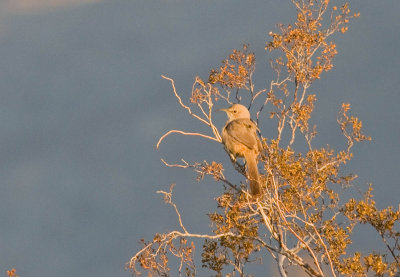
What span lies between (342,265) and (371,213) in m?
1.29

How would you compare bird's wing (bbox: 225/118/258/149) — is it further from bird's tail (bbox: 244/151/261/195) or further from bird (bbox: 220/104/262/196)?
bird's tail (bbox: 244/151/261/195)

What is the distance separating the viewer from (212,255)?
21156 mm

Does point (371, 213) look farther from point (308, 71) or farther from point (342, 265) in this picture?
point (308, 71)

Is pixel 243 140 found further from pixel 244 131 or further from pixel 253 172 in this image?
pixel 253 172

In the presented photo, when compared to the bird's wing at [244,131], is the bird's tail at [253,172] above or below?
below

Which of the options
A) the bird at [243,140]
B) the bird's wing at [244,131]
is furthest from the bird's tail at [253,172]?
the bird's wing at [244,131]

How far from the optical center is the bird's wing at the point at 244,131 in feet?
68.9

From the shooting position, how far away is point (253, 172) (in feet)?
66.8

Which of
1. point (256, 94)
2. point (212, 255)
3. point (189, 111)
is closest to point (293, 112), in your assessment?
point (256, 94)

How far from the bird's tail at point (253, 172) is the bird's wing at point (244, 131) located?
0.22 metres

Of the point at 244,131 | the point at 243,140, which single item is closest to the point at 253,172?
the point at 243,140

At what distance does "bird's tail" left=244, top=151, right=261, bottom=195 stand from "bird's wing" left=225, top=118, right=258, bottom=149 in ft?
0.73

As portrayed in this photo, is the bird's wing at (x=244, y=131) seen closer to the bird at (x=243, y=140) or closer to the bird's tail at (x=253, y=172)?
the bird at (x=243, y=140)

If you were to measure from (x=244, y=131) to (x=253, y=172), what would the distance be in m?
1.26
